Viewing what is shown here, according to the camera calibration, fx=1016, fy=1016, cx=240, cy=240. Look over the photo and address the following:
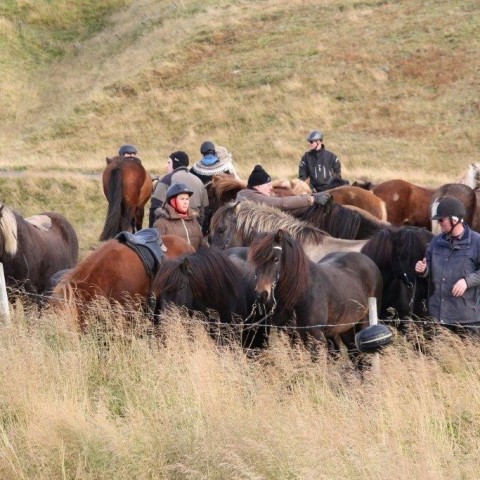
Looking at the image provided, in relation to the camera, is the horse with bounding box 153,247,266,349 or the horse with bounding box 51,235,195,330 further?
the horse with bounding box 51,235,195,330

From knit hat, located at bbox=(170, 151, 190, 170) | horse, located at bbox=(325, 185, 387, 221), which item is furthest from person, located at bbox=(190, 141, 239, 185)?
horse, located at bbox=(325, 185, 387, 221)

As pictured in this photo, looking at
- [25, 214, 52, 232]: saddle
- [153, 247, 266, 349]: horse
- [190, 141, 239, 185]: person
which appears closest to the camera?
[153, 247, 266, 349]: horse

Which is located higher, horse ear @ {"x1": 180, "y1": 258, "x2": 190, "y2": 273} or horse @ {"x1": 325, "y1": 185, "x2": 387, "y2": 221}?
horse ear @ {"x1": 180, "y1": 258, "x2": 190, "y2": 273}

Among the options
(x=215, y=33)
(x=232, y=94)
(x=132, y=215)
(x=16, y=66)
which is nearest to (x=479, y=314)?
(x=132, y=215)

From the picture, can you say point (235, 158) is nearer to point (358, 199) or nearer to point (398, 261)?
point (358, 199)

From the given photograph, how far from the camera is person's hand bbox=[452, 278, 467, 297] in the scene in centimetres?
852

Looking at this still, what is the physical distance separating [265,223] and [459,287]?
9.20 feet

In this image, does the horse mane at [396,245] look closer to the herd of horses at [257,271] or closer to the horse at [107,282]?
the herd of horses at [257,271]

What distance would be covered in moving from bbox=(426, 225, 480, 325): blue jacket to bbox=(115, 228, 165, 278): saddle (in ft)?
8.26

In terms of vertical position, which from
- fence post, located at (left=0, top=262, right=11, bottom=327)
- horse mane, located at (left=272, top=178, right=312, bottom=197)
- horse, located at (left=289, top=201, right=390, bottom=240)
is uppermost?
horse mane, located at (left=272, top=178, right=312, bottom=197)

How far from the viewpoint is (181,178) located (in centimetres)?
1370

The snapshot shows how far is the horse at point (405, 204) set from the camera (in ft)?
56.9

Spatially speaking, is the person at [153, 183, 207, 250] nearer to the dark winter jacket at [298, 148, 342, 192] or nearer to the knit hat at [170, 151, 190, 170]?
the knit hat at [170, 151, 190, 170]

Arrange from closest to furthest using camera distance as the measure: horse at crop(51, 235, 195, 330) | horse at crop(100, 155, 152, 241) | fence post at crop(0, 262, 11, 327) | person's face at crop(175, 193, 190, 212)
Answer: horse at crop(51, 235, 195, 330) < fence post at crop(0, 262, 11, 327) < person's face at crop(175, 193, 190, 212) < horse at crop(100, 155, 152, 241)
